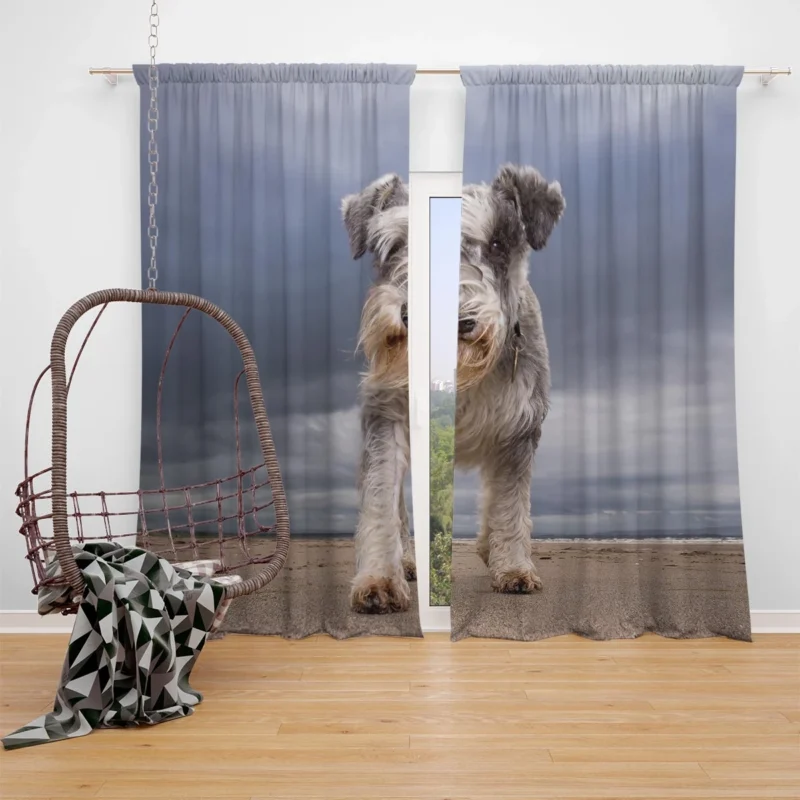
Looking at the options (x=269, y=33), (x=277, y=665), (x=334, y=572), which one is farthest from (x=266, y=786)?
(x=269, y=33)

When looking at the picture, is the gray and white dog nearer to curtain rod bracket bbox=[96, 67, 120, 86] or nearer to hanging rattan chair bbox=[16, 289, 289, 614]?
hanging rattan chair bbox=[16, 289, 289, 614]

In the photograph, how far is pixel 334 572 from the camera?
3.28 metres

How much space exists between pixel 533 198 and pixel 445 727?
2085 mm

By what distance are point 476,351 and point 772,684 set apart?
5.25 ft

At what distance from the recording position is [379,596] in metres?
3.27

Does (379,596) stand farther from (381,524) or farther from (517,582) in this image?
(517,582)

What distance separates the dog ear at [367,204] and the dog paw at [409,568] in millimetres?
1268

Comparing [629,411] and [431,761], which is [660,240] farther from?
[431,761]

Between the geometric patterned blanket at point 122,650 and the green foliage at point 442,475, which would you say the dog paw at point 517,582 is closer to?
the green foliage at point 442,475

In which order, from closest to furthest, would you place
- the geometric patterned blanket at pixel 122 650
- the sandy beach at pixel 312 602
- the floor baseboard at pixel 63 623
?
the geometric patterned blanket at pixel 122 650, the sandy beach at pixel 312 602, the floor baseboard at pixel 63 623

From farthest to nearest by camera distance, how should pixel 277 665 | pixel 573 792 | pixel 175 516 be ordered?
pixel 175 516, pixel 277 665, pixel 573 792

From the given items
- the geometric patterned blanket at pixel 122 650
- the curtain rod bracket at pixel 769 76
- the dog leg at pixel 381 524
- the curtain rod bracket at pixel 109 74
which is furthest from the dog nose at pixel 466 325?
the curtain rod bracket at pixel 109 74

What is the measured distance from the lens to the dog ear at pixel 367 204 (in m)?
3.29

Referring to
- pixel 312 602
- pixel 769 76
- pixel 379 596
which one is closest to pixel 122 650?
pixel 312 602
